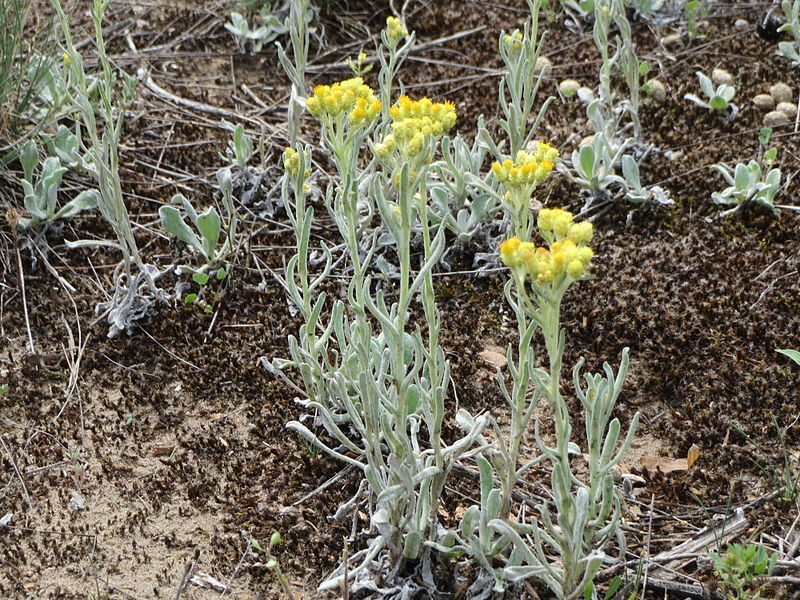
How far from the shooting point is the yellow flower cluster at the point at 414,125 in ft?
5.97

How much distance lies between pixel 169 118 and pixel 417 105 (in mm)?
2469

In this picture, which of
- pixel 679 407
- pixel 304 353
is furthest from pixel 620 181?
pixel 304 353

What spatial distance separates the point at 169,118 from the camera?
4047 mm

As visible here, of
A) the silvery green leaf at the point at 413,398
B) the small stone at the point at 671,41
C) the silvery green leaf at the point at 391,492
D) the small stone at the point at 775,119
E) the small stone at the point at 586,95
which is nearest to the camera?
the silvery green leaf at the point at 391,492

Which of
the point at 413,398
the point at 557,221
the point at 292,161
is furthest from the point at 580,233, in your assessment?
the point at 292,161

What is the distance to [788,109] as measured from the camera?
383 cm

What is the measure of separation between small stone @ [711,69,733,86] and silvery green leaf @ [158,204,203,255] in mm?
2461

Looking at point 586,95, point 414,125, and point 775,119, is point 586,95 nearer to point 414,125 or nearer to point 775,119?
point 775,119

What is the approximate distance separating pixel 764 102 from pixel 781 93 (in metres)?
0.11

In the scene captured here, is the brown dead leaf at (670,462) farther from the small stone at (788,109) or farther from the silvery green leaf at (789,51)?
the silvery green leaf at (789,51)

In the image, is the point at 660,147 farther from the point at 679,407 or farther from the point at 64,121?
the point at 64,121

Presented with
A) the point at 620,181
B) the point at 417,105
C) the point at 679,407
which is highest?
the point at 417,105

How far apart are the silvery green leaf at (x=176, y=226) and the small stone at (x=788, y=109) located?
250 cm

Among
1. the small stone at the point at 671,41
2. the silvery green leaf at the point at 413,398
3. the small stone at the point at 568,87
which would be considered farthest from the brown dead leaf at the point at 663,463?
the small stone at the point at 671,41
